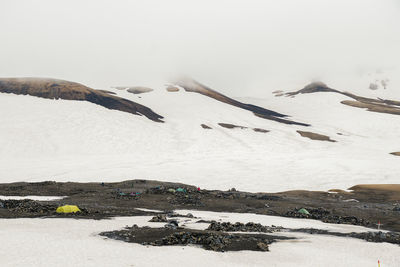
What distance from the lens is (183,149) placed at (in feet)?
311

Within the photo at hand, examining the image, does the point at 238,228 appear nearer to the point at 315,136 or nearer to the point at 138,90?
the point at 315,136

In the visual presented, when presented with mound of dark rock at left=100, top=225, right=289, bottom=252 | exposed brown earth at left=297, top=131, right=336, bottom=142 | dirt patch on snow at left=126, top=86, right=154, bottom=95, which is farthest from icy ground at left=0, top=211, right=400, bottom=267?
dirt patch on snow at left=126, top=86, right=154, bottom=95

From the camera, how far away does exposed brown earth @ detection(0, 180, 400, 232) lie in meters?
31.5

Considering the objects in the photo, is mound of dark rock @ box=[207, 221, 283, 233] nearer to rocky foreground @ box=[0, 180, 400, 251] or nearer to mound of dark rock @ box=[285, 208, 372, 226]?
rocky foreground @ box=[0, 180, 400, 251]

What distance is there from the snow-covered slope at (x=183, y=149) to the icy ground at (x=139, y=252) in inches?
1453

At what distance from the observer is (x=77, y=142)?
9062cm

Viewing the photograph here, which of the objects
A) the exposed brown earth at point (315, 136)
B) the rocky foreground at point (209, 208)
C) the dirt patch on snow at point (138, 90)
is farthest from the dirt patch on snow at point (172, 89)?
the rocky foreground at point (209, 208)

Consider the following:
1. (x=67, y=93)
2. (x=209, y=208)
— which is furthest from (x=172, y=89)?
(x=209, y=208)

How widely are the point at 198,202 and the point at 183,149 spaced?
54.1 meters

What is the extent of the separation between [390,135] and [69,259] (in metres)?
152

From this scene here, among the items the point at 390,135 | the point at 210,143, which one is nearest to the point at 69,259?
the point at 210,143

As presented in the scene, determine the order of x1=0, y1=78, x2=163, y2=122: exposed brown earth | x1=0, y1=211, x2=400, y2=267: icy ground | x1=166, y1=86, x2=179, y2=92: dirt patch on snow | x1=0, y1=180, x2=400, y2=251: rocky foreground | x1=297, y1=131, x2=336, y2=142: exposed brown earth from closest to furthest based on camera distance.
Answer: x1=0, y1=211, x2=400, y2=267: icy ground < x1=0, y1=180, x2=400, y2=251: rocky foreground < x1=297, y1=131, x2=336, y2=142: exposed brown earth < x1=0, y1=78, x2=163, y2=122: exposed brown earth < x1=166, y1=86, x2=179, y2=92: dirt patch on snow

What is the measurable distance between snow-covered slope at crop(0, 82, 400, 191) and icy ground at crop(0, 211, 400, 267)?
36.9m

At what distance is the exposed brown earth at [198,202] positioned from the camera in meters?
31.5
